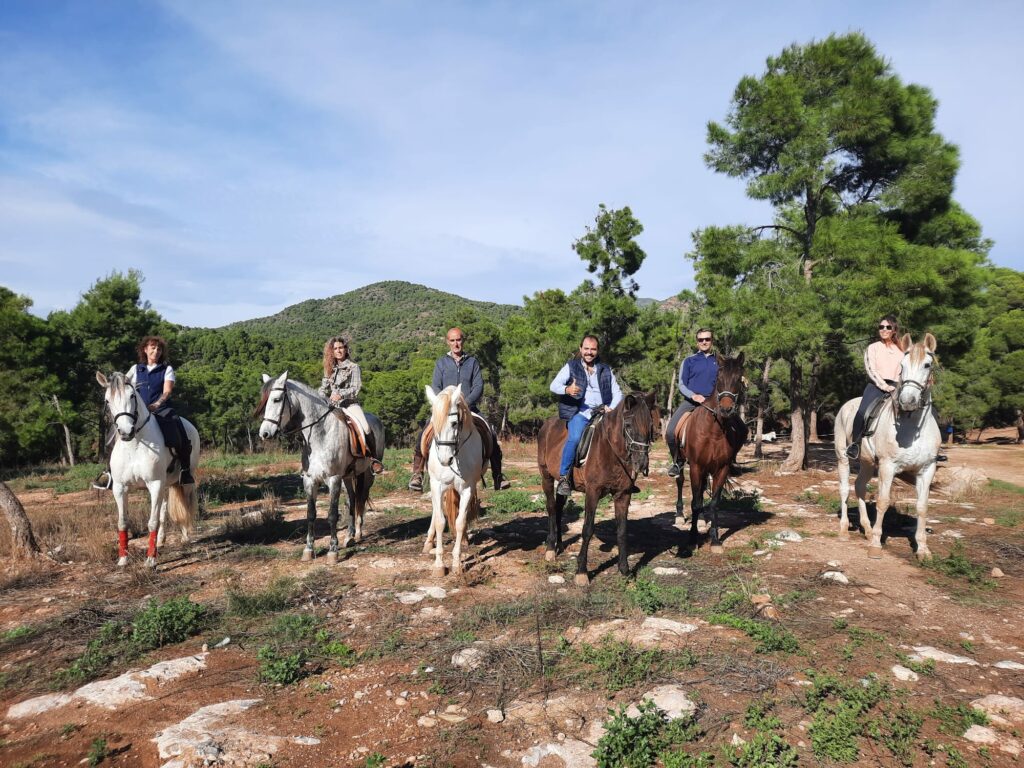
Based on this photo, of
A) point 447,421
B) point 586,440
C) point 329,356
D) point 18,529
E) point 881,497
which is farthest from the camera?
point 329,356

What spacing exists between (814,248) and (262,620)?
48.8 ft

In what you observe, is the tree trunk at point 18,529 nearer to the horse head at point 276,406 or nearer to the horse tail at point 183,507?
the horse tail at point 183,507

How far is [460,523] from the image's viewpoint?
7383 millimetres

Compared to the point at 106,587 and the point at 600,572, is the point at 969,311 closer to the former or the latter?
the point at 600,572

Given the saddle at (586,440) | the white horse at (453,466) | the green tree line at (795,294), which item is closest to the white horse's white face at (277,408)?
the white horse at (453,466)

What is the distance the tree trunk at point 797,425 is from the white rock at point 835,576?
9.41m

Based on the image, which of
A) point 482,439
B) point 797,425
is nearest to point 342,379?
point 482,439

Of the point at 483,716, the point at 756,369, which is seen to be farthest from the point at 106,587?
the point at 756,369

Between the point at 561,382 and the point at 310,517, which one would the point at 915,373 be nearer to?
the point at 561,382

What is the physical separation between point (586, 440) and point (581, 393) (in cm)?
63

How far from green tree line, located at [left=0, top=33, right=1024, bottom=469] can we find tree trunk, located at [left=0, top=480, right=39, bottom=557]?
14698 mm

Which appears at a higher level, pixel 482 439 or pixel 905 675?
pixel 482 439

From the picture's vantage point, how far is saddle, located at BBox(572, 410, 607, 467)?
23.3 feet

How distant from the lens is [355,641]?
17.0ft
